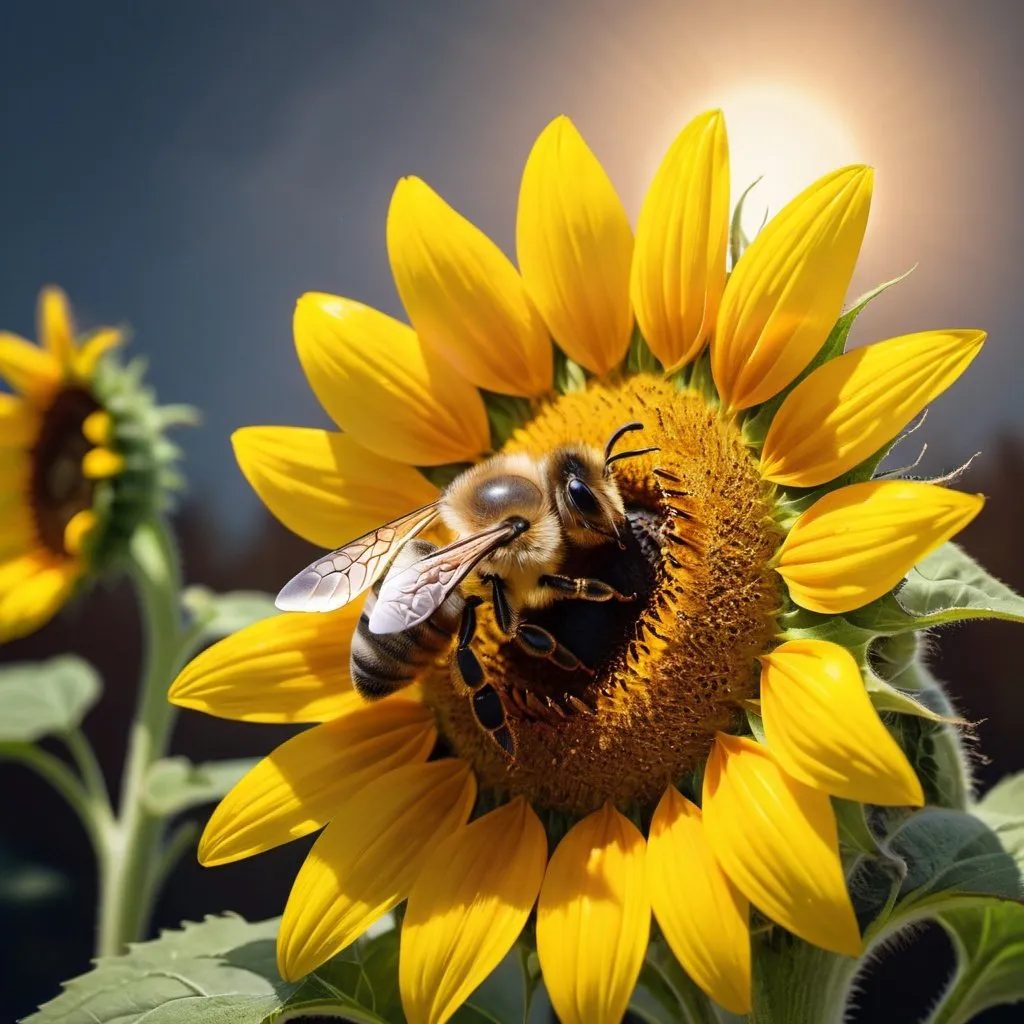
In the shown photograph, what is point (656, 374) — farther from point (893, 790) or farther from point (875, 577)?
point (893, 790)

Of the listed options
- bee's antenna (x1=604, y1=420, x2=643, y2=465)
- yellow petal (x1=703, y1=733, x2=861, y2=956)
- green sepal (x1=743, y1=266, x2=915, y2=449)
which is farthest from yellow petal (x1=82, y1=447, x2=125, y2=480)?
yellow petal (x1=703, y1=733, x2=861, y2=956)

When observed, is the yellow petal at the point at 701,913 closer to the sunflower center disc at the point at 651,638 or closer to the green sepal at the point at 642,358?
the sunflower center disc at the point at 651,638

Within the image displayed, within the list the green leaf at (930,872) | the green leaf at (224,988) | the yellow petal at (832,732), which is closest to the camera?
the yellow petal at (832,732)

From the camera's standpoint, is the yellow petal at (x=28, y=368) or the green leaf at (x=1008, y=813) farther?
the yellow petal at (x=28, y=368)

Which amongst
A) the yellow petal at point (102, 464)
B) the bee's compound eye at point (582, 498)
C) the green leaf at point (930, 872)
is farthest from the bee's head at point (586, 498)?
the yellow petal at point (102, 464)

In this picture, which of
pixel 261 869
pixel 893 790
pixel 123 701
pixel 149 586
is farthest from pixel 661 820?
pixel 123 701

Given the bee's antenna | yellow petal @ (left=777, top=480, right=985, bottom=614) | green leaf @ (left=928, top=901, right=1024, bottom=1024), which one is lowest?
green leaf @ (left=928, top=901, right=1024, bottom=1024)

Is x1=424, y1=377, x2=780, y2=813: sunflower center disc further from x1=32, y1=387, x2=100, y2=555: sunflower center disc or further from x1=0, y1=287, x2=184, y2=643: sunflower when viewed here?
x1=32, y1=387, x2=100, y2=555: sunflower center disc

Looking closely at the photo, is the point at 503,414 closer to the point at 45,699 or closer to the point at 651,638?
the point at 651,638
